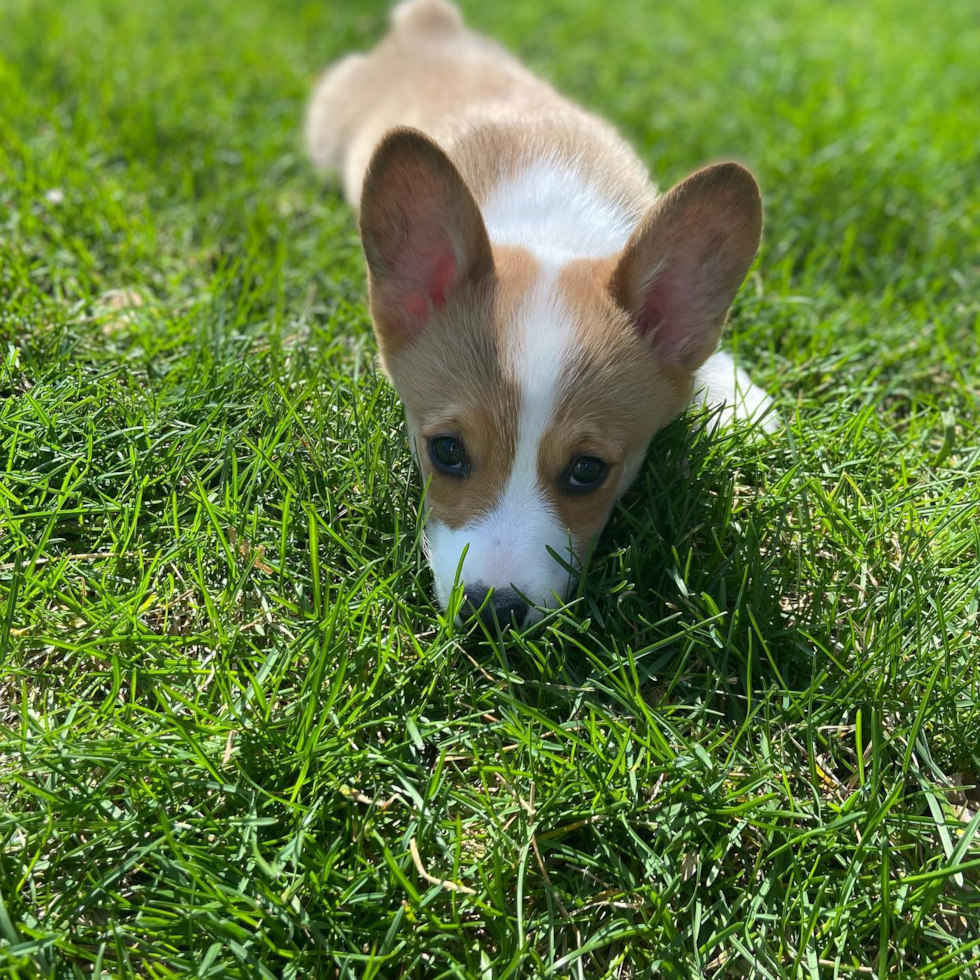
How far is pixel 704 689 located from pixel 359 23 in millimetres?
5879

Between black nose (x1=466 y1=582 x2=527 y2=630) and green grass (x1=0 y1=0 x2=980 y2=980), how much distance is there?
0.06 meters

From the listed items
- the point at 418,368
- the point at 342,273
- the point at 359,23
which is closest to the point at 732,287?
the point at 418,368

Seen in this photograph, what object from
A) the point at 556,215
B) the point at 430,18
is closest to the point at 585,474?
the point at 556,215

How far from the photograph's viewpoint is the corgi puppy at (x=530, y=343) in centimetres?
217

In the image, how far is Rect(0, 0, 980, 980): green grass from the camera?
167 cm

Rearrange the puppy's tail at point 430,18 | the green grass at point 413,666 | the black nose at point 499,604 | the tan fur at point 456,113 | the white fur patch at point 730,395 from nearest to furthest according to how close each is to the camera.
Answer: the green grass at point 413,666, the black nose at point 499,604, the white fur patch at point 730,395, the tan fur at point 456,113, the puppy's tail at point 430,18

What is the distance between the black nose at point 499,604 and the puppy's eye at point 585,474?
37 centimetres

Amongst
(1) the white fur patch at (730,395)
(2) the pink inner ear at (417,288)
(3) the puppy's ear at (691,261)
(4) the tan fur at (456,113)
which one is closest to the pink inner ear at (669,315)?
(3) the puppy's ear at (691,261)

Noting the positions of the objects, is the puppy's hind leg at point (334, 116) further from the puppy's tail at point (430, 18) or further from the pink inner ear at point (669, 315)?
the pink inner ear at point (669, 315)

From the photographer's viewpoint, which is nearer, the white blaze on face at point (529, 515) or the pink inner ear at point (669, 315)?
the white blaze on face at point (529, 515)

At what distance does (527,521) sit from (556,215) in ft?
3.93

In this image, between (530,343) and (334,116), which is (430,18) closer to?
(334,116)

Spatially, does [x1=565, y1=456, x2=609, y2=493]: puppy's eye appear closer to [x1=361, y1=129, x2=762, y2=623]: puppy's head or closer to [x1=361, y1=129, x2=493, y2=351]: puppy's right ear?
[x1=361, y1=129, x2=762, y2=623]: puppy's head

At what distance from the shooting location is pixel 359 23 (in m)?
6.39
